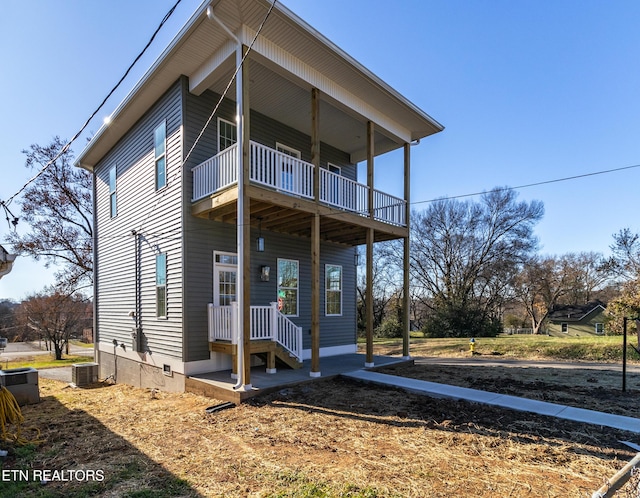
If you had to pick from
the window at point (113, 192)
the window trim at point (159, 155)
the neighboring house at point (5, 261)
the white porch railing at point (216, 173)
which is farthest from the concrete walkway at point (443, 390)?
the window at point (113, 192)

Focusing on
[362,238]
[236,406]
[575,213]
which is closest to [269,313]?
[236,406]

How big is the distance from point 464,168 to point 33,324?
91.7ft

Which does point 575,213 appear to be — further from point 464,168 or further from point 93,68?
point 93,68

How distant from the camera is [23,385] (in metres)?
7.81

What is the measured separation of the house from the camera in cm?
706

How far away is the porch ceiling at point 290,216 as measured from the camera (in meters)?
7.31

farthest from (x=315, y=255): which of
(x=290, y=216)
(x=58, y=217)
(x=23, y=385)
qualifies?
(x=58, y=217)

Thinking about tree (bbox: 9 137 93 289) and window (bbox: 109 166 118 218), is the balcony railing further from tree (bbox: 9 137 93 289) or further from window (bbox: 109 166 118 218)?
tree (bbox: 9 137 93 289)

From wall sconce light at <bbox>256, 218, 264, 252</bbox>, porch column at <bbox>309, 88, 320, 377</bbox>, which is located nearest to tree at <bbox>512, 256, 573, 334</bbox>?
wall sconce light at <bbox>256, 218, 264, 252</bbox>

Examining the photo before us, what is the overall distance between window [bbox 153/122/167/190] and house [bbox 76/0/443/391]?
5 centimetres

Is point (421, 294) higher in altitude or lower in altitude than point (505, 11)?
lower

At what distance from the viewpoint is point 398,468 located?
381 centimetres

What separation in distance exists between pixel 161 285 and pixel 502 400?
7.60 m

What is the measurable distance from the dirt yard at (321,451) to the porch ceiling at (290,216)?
3.75 metres
